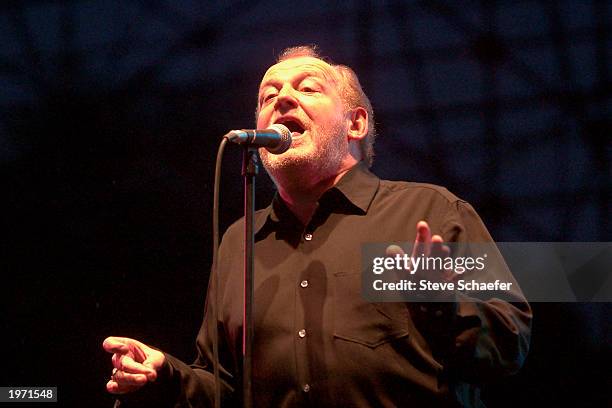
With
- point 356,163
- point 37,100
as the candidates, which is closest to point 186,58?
point 37,100

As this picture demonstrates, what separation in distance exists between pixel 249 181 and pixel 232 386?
0.80m

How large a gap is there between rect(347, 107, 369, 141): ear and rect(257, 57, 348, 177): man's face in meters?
0.07

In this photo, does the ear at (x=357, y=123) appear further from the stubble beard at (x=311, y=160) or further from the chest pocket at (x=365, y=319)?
the chest pocket at (x=365, y=319)

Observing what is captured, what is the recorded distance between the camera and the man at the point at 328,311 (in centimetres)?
186

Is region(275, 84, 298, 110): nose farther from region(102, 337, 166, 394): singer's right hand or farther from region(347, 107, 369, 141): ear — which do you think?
region(102, 337, 166, 394): singer's right hand

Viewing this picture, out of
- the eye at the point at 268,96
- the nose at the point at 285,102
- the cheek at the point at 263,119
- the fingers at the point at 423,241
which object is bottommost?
the fingers at the point at 423,241

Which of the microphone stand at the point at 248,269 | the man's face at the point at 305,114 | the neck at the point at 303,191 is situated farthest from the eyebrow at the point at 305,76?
the microphone stand at the point at 248,269

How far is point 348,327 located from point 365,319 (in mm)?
49

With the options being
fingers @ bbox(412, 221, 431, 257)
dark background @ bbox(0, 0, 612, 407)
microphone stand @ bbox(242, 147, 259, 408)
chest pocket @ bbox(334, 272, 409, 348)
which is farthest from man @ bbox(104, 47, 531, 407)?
dark background @ bbox(0, 0, 612, 407)

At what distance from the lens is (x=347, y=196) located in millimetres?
2207

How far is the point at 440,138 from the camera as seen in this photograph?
283cm

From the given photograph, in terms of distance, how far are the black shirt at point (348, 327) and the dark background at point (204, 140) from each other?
0.66 meters

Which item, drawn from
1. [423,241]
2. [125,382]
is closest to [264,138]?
[423,241]

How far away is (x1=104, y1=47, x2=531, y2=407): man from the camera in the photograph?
186 cm
